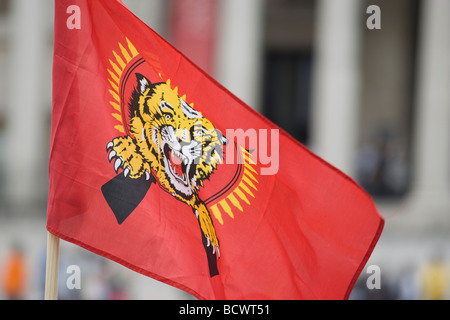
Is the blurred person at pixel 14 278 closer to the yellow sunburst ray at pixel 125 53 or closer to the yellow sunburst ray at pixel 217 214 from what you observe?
the yellow sunburst ray at pixel 217 214

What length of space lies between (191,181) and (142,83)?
2.39 ft

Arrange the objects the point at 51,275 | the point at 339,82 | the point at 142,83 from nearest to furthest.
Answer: the point at 51,275 < the point at 142,83 < the point at 339,82

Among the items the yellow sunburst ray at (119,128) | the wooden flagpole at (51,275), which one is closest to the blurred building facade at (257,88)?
Answer: the yellow sunburst ray at (119,128)

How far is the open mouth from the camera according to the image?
5309mm

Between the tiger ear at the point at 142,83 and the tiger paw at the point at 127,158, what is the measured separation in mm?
345

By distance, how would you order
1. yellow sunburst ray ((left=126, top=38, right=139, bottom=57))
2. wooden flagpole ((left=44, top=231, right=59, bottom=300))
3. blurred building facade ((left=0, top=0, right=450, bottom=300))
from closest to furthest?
wooden flagpole ((left=44, top=231, right=59, bottom=300))
yellow sunburst ray ((left=126, top=38, right=139, bottom=57))
blurred building facade ((left=0, top=0, right=450, bottom=300))

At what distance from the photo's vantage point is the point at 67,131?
4914 mm

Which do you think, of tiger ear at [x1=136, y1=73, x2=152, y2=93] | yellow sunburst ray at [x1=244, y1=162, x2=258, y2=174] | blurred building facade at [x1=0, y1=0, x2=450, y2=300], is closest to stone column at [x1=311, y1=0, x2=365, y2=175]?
blurred building facade at [x1=0, y1=0, x2=450, y2=300]

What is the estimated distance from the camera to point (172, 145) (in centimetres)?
534

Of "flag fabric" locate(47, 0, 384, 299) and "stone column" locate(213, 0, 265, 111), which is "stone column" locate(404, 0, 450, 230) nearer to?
"stone column" locate(213, 0, 265, 111)

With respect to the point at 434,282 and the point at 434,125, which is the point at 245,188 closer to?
the point at 434,282

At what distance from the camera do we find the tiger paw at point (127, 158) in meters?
5.09

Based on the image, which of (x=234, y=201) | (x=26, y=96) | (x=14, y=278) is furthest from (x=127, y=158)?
(x=26, y=96)

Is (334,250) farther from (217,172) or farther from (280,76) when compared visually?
(280,76)
